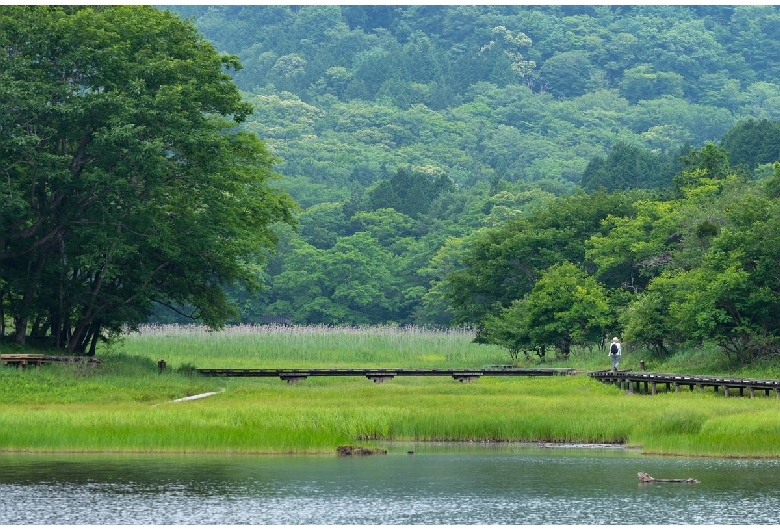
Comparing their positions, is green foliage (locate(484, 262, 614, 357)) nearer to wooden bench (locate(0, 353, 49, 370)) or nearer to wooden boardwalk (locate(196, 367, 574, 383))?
wooden boardwalk (locate(196, 367, 574, 383))

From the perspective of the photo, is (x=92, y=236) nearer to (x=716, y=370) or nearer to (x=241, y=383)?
(x=241, y=383)

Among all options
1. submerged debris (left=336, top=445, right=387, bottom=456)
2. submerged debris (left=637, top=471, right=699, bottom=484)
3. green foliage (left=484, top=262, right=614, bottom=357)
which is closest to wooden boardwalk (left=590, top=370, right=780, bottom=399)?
green foliage (left=484, top=262, right=614, bottom=357)

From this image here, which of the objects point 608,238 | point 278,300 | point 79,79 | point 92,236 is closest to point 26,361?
point 92,236

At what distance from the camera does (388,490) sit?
116 ft

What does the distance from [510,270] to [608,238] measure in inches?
378

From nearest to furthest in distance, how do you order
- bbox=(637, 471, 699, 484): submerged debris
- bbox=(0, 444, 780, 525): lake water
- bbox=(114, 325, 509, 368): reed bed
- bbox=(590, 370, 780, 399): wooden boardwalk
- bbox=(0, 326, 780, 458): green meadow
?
bbox=(0, 444, 780, 525): lake water → bbox=(637, 471, 699, 484): submerged debris → bbox=(0, 326, 780, 458): green meadow → bbox=(590, 370, 780, 399): wooden boardwalk → bbox=(114, 325, 509, 368): reed bed

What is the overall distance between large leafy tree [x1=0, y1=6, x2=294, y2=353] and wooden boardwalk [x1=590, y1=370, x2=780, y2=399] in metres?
19.1

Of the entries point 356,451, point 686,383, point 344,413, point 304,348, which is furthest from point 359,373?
point 304,348

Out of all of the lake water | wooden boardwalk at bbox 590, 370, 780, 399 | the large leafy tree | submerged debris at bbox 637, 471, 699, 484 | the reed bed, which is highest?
the large leafy tree

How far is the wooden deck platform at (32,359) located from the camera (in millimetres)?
58656

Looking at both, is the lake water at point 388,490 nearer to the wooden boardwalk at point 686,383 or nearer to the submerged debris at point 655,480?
the submerged debris at point 655,480

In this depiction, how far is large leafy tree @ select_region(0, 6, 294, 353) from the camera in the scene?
6284 centimetres

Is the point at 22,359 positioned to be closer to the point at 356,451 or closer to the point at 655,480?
the point at 356,451

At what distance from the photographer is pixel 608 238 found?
90.6 m
